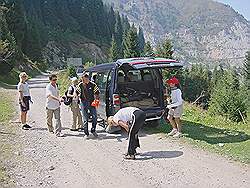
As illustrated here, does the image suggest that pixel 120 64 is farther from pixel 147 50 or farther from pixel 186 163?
pixel 147 50

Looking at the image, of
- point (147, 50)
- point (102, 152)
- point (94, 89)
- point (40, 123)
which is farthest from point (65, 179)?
point (147, 50)

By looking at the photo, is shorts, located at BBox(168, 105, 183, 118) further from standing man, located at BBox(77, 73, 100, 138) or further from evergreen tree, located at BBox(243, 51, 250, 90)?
evergreen tree, located at BBox(243, 51, 250, 90)

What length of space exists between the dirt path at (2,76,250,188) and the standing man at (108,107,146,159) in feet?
1.03

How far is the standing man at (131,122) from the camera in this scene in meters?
9.16

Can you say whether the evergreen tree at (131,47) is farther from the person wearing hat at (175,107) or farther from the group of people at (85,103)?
the person wearing hat at (175,107)

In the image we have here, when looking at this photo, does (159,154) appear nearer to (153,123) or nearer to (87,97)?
(87,97)

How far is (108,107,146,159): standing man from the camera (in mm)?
9156

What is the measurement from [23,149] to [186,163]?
4.54m

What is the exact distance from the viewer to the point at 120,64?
11.9 metres

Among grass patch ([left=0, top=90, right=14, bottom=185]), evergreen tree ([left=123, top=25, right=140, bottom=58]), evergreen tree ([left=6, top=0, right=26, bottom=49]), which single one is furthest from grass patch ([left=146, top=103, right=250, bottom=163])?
evergreen tree ([left=123, top=25, right=140, bottom=58])

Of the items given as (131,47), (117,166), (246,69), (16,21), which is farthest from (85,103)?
(246,69)

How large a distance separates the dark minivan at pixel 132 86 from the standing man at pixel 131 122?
8.13ft

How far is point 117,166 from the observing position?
28.9ft

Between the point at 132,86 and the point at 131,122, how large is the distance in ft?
12.2
